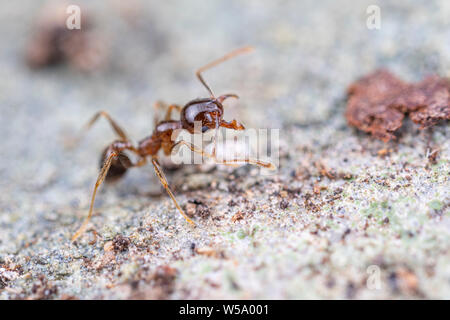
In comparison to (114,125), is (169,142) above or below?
below

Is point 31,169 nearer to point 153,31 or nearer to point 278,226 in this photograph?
point 153,31

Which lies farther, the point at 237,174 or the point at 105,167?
the point at 105,167

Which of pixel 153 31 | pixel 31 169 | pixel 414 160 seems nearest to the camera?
pixel 414 160

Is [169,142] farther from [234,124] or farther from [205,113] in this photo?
[234,124]

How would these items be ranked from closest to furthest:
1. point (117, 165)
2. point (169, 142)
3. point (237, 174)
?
point (237, 174) → point (117, 165) → point (169, 142)

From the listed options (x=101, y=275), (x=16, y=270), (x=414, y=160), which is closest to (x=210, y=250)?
(x=101, y=275)

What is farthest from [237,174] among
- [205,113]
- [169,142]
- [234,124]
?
[169,142]

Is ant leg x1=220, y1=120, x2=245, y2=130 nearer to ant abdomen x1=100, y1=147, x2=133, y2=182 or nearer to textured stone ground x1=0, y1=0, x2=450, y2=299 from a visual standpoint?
textured stone ground x1=0, y1=0, x2=450, y2=299
